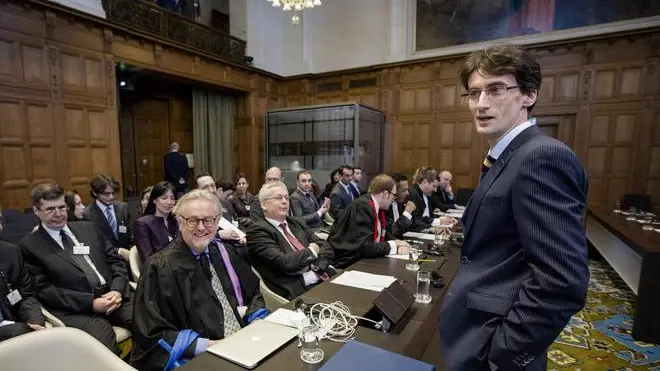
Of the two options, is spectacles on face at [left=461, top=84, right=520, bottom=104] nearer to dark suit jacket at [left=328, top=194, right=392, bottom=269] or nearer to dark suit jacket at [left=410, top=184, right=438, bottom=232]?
dark suit jacket at [left=328, top=194, right=392, bottom=269]

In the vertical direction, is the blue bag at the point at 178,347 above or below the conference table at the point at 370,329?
below

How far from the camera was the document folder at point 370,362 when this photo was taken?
3.48 ft

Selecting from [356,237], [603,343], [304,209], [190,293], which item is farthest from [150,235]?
[603,343]

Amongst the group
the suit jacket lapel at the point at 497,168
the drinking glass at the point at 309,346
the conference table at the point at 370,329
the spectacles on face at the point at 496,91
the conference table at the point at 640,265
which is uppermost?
the spectacles on face at the point at 496,91

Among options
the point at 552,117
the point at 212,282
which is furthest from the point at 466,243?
the point at 552,117

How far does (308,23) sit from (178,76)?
437 cm

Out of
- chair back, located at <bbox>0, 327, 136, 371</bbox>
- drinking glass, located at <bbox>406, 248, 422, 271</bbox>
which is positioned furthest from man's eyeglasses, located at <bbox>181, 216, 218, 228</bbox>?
drinking glass, located at <bbox>406, 248, 422, 271</bbox>

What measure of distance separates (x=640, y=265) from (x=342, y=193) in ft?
12.0

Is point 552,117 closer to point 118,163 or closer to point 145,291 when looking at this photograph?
point 145,291

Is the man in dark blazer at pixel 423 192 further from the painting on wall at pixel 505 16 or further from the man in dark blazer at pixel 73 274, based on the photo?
the painting on wall at pixel 505 16

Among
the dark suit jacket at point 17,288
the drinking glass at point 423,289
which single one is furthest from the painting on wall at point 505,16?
the dark suit jacket at point 17,288

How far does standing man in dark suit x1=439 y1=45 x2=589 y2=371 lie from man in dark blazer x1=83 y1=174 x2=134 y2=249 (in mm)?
3735

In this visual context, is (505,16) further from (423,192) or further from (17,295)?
(17,295)

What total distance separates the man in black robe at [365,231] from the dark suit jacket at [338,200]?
2099 millimetres
